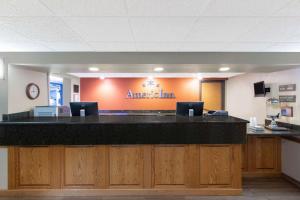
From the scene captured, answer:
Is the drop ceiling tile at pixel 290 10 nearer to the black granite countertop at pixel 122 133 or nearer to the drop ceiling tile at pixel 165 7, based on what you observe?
the drop ceiling tile at pixel 165 7

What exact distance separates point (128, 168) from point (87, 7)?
2.28 metres

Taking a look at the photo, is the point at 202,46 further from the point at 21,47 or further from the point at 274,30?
the point at 21,47

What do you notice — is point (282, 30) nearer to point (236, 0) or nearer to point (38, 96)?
point (236, 0)

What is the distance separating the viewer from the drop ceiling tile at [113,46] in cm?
271

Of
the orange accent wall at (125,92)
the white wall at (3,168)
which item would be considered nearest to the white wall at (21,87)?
the white wall at (3,168)

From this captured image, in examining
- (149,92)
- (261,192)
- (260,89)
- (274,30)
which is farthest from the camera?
(149,92)

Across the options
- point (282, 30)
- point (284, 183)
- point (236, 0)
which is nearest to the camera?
point (236, 0)

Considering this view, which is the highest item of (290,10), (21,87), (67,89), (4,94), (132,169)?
(290,10)

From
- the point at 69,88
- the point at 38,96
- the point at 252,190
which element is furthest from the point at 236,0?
the point at 69,88

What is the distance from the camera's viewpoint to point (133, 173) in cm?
297

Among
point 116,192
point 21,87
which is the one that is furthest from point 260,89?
point 21,87

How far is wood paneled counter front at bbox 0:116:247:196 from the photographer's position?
115 inches

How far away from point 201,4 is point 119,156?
7.64 ft

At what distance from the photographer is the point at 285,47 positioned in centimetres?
290
